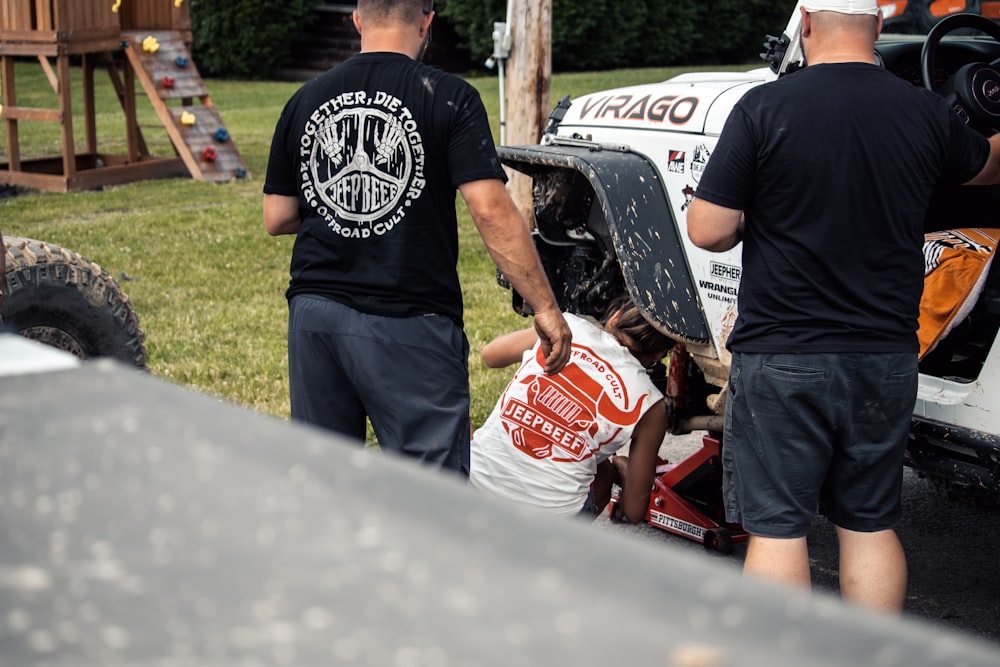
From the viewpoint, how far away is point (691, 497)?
4559mm

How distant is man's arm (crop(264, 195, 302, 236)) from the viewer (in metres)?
3.51

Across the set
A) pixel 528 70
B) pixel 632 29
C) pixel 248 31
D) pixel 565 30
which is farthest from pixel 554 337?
pixel 248 31

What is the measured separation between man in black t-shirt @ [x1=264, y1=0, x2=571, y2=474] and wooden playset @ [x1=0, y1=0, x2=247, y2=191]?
32.3ft

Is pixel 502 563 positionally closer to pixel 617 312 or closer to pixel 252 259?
pixel 617 312

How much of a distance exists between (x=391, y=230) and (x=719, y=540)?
5.69ft

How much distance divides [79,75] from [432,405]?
81.9 ft


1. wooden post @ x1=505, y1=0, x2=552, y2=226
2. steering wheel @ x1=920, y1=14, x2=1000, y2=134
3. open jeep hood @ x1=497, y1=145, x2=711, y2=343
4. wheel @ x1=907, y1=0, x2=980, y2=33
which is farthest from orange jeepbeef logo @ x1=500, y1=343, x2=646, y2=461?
wooden post @ x1=505, y1=0, x2=552, y2=226

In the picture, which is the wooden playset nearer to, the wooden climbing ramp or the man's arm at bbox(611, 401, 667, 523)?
the wooden climbing ramp

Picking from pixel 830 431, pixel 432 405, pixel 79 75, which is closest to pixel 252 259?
pixel 432 405

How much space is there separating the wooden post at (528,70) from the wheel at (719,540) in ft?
13.4

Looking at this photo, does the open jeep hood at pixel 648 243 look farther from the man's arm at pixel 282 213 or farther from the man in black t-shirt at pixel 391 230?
the man's arm at pixel 282 213

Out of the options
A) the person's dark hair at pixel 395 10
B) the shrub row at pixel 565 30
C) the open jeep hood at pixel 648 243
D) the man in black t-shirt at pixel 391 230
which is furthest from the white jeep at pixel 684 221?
the shrub row at pixel 565 30

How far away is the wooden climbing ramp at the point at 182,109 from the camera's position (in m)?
13.1

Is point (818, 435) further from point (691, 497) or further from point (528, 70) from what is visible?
point (528, 70)
